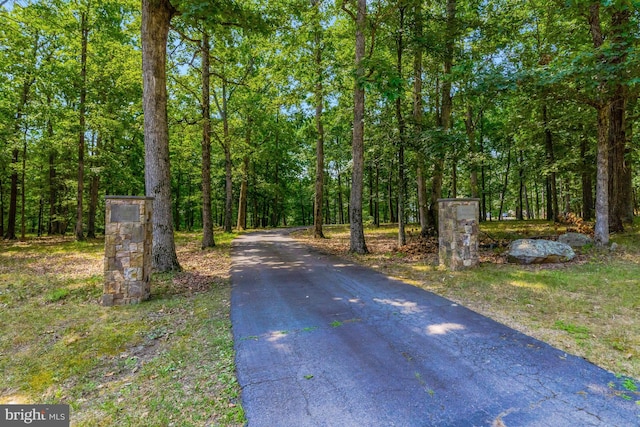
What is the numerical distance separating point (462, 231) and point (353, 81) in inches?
252

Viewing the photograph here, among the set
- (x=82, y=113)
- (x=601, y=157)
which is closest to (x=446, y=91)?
(x=601, y=157)

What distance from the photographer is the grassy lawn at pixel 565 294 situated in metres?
3.18

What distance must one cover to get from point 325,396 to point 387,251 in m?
7.43

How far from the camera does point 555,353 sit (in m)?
3.04

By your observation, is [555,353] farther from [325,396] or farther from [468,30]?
[468,30]

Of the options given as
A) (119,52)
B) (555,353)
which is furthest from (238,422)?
(119,52)

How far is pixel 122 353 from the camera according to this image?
3.35m

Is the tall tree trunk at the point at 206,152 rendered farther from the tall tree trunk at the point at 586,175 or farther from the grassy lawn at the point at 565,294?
the tall tree trunk at the point at 586,175

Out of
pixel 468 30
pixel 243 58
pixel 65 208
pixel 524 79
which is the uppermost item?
pixel 243 58

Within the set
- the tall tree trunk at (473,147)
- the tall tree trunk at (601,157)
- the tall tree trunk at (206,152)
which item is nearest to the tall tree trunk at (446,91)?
the tall tree trunk at (473,147)

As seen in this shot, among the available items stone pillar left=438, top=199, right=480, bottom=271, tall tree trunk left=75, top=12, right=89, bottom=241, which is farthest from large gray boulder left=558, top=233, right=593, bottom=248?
tall tree trunk left=75, top=12, right=89, bottom=241

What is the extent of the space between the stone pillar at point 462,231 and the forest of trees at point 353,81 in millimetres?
2237

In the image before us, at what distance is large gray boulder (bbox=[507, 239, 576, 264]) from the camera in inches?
273

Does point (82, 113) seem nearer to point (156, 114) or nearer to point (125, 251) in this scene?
point (156, 114)
